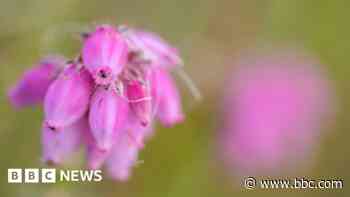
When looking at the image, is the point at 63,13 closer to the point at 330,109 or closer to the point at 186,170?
the point at 186,170

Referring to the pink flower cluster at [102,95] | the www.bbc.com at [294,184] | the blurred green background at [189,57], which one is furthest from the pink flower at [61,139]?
the www.bbc.com at [294,184]

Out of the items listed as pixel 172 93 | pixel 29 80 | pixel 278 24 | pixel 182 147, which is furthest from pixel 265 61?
pixel 29 80

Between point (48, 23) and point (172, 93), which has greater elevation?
point (48, 23)

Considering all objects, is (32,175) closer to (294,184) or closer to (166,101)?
(166,101)

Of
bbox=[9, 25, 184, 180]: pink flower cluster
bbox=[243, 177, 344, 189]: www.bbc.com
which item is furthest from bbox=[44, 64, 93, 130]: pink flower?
bbox=[243, 177, 344, 189]: www.bbc.com

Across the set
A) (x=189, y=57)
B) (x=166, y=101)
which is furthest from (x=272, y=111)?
(x=166, y=101)
